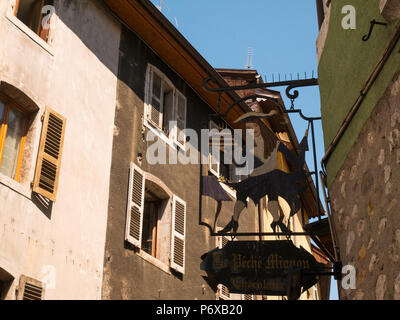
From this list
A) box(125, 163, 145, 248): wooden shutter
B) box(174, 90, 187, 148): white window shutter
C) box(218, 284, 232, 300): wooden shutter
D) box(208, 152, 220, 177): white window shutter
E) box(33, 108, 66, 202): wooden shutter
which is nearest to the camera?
box(33, 108, 66, 202): wooden shutter

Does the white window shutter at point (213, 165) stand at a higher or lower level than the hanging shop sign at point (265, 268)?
higher

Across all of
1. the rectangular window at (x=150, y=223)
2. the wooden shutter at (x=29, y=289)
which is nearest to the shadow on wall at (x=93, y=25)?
the rectangular window at (x=150, y=223)

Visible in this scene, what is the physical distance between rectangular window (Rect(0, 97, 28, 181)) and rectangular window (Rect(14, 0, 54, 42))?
5.46 ft

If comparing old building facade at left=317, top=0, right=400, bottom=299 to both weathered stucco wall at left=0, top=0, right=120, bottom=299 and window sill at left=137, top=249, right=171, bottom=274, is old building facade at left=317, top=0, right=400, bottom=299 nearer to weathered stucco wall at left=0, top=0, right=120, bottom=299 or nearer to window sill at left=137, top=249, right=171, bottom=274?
weathered stucco wall at left=0, top=0, right=120, bottom=299

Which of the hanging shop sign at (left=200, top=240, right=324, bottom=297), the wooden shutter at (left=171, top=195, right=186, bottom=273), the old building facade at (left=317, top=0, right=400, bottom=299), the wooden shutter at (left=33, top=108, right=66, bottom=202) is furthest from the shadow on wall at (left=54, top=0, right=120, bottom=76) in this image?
the hanging shop sign at (left=200, top=240, right=324, bottom=297)

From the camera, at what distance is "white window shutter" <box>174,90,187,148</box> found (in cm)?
1520

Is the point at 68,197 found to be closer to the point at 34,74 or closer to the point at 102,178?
the point at 102,178

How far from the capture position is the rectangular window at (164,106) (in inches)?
570

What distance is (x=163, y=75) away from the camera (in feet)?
50.0

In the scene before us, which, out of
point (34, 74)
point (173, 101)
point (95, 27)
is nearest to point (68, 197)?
point (34, 74)

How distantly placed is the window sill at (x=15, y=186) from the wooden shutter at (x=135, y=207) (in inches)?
105

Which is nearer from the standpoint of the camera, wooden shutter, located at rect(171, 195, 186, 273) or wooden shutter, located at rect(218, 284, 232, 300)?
wooden shutter, located at rect(171, 195, 186, 273)

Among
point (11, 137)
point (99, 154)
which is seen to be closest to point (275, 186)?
point (11, 137)

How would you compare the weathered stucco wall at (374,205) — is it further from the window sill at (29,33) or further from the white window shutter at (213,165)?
the white window shutter at (213,165)
